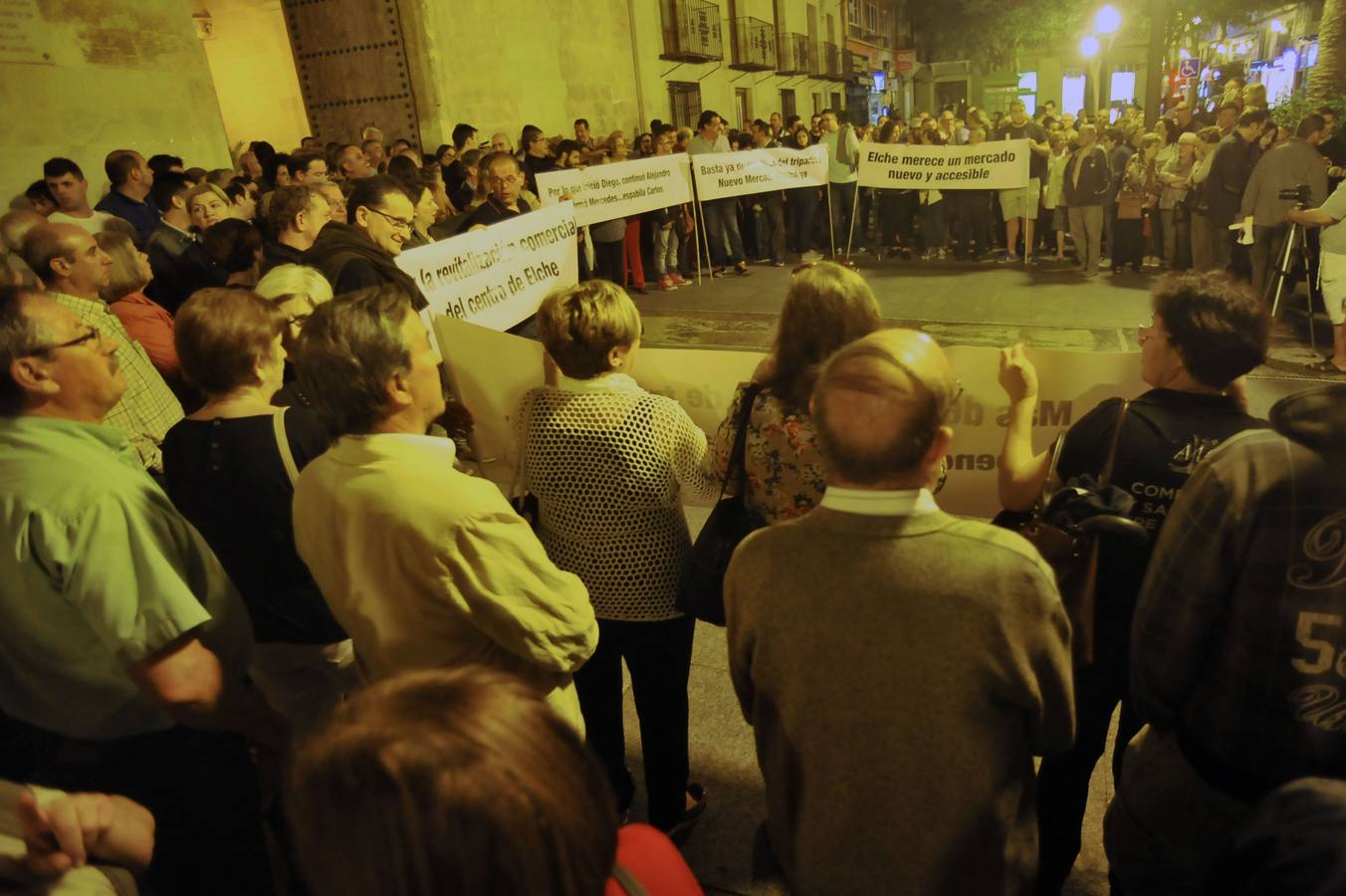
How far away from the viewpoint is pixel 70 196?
6238mm

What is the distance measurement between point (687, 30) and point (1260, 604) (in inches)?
867

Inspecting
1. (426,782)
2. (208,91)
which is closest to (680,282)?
(208,91)

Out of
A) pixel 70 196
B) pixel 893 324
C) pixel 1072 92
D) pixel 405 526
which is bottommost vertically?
pixel 893 324

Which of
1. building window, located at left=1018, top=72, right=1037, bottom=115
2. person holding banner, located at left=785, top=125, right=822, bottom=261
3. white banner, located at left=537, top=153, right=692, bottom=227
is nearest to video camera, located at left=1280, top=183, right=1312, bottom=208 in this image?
person holding banner, located at left=785, top=125, right=822, bottom=261

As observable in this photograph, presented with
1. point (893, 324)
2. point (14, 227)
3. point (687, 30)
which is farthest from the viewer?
point (687, 30)

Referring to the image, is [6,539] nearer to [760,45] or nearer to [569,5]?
[569,5]

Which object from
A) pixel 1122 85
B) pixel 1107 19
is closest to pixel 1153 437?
pixel 1107 19

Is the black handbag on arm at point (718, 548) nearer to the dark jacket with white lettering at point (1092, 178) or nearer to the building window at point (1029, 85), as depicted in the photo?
the dark jacket with white lettering at point (1092, 178)

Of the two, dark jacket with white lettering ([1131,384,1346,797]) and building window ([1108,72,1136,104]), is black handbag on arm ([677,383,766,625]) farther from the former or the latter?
building window ([1108,72,1136,104])

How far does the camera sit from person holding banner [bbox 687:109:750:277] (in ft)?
36.3

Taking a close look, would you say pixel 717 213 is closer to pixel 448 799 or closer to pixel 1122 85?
pixel 448 799

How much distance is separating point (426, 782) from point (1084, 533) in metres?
1.57

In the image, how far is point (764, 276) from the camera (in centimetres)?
1088

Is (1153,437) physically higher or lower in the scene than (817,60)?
lower
